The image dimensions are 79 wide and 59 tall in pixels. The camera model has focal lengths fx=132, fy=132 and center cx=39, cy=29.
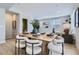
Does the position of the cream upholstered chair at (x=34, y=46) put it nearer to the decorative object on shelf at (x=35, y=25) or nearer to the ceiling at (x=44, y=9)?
the decorative object on shelf at (x=35, y=25)

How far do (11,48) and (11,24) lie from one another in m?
0.50

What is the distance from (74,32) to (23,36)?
1.07 meters

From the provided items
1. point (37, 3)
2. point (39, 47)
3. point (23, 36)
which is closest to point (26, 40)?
point (23, 36)

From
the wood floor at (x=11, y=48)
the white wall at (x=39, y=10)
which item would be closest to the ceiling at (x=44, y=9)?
the white wall at (x=39, y=10)

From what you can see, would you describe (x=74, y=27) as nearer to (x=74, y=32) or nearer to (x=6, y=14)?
(x=74, y=32)

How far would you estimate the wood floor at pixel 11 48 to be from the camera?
2.64 meters

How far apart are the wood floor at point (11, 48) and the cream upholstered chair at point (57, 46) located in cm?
8

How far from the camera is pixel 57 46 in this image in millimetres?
2740

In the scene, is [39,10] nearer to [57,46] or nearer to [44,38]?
[44,38]

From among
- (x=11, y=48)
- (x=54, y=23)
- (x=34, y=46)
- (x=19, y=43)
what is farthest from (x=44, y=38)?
(x=11, y=48)

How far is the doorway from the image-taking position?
9.01ft

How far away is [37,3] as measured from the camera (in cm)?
262

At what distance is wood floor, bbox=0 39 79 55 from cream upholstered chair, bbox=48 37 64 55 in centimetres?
8

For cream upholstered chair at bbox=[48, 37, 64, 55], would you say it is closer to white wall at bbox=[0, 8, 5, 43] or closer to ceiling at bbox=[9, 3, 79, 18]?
ceiling at bbox=[9, 3, 79, 18]
